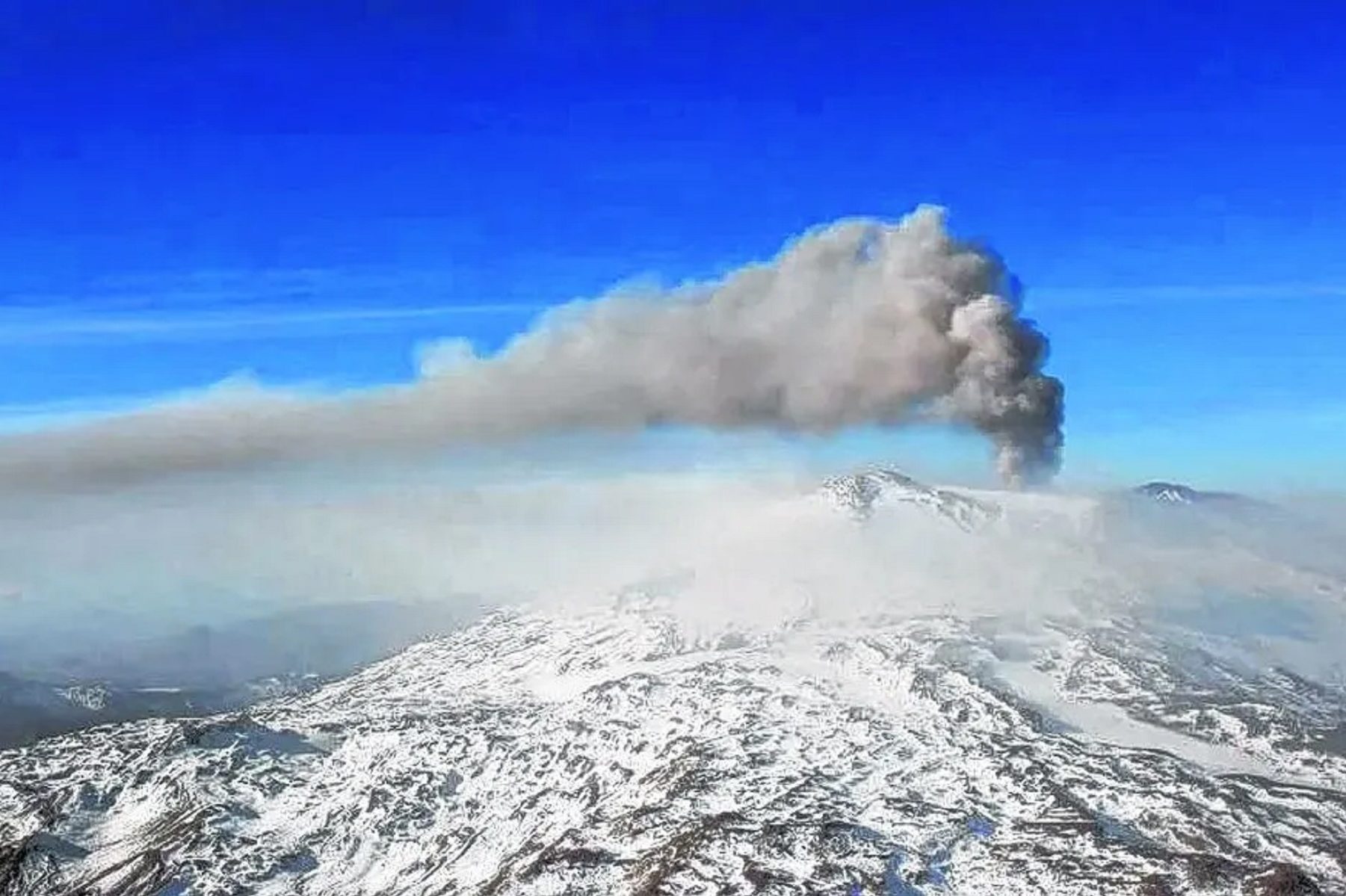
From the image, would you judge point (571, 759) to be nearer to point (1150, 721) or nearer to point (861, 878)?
point (861, 878)

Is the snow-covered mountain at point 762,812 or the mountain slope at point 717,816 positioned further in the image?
the mountain slope at point 717,816

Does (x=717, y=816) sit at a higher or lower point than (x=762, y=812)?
lower

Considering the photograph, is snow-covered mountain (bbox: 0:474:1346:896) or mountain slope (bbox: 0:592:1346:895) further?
mountain slope (bbox: 0:592:1346:895)

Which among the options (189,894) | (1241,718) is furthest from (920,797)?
(189,894)

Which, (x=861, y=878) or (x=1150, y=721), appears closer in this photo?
(x=861, y=878)

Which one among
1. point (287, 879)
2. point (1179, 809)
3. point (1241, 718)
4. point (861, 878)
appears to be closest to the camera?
point (861, 878)

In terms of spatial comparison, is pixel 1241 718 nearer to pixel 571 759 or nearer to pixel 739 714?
pixel 739 714

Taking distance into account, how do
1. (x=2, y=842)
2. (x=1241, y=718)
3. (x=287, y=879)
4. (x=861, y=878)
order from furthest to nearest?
1. (x=1241, y=718)
2. (x=2, y=842)
3. (x=287, y=879)
4. (x=861, y=878)

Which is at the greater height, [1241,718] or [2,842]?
[1241,718]

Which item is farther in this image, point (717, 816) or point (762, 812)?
point (762, 812)

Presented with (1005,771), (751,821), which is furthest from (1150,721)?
(751,821)
